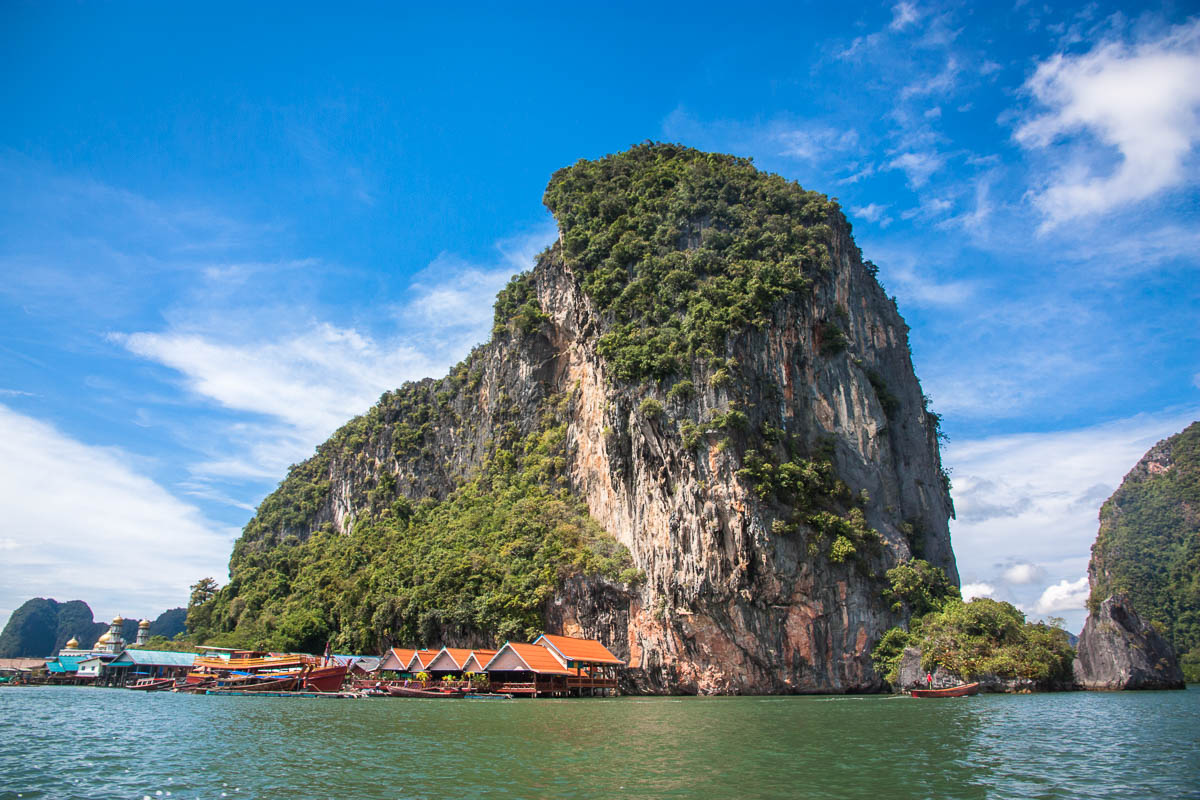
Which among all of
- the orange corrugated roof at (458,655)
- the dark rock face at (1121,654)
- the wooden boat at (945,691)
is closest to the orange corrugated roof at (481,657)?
the orange corrugated roof at (458,655)

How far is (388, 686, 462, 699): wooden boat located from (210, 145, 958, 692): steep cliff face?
8.38m

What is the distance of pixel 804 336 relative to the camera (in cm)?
4619

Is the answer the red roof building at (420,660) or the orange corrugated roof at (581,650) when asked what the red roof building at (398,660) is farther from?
the orange corrugated roof at (581,650)

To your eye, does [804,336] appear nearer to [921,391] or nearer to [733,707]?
[921,391]

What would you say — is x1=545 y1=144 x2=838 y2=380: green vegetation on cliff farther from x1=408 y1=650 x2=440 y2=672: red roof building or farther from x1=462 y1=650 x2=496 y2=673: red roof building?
x1=408 y1=650 x2=440 y2=672: red roof building

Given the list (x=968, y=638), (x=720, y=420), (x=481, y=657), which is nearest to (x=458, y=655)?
(x=481, y=657)

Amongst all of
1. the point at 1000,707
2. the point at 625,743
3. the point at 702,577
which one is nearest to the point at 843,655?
the point at 702,577

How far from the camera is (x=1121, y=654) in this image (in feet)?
136

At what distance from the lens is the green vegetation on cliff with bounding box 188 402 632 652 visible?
44.7 m

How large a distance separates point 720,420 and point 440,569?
23.9 metres

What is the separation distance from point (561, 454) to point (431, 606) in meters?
15.0

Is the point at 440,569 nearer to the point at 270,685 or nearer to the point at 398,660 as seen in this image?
the point at 398,660

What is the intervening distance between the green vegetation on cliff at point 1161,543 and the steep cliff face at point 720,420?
133ft

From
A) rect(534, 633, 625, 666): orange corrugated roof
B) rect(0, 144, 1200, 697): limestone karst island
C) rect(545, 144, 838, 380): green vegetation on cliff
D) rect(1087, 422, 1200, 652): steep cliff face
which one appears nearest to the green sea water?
rect(534, 633, 625, 666): orange corrugated roof
